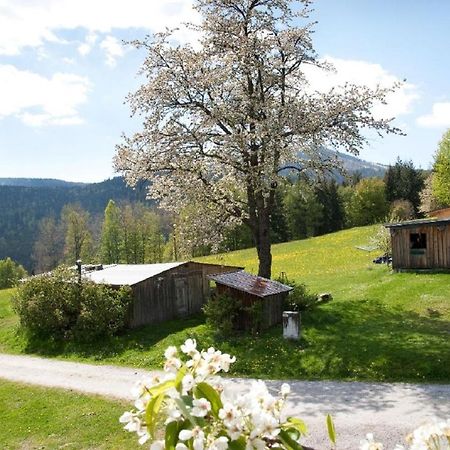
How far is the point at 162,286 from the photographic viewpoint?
30.2 meters

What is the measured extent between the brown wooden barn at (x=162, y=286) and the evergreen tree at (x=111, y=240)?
5890 centimetres

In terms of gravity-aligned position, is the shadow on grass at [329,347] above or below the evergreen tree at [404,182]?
below

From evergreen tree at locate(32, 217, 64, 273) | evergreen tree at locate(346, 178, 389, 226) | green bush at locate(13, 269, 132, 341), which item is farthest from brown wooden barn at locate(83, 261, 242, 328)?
evergreen tree at locate(32, 217, 64, 273)

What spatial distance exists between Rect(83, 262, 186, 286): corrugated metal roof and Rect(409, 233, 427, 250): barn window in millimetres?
14725

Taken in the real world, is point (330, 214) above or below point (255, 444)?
above

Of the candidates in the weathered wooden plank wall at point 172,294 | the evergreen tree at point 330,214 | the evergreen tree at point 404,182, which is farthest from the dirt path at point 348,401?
the evergreen tree at point 404,182

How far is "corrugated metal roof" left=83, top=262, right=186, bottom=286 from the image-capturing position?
2900 cm

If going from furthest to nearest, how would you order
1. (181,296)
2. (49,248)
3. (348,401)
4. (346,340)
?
1. (49,248)
2. (181,296)
3. (346,340)
4. (348,401)

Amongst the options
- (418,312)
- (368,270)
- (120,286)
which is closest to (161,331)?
(120,286)

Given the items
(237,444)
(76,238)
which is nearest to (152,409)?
(237,444)

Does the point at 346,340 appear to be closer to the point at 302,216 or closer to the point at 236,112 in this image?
the point at 236,112

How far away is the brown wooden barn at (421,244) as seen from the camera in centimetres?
3341

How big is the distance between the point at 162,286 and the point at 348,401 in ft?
51.3

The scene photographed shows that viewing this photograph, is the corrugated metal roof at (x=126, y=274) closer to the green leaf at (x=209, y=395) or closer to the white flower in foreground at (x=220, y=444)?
the green leaf at (x=209, y=395)
